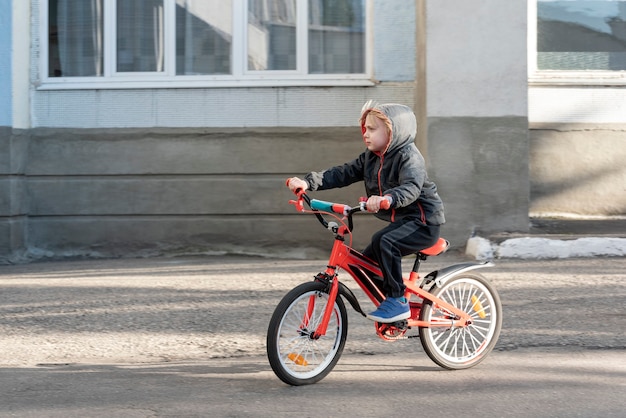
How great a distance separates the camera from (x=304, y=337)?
494cm

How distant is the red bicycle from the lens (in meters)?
4.87

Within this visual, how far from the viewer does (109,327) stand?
267 inches

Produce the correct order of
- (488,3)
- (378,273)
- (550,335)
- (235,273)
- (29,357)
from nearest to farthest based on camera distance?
(378,273), (29,357), (550,335), (235,273), (488,3)

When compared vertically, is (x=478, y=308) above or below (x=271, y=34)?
below

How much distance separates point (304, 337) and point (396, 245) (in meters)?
0.77

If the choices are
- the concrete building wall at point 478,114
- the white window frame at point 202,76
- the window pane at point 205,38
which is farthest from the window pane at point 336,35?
the concrete building wall at point 478,114

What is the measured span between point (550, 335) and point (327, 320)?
221cm

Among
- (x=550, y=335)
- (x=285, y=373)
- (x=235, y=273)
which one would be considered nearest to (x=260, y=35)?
(x=235, y=273)

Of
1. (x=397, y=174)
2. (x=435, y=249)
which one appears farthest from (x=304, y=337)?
(x=397, y=174)

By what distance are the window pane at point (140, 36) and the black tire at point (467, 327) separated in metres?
6.90

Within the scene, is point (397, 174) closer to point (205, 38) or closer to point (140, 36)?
point (205, 38)

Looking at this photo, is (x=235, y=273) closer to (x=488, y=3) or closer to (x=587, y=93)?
(x=488, y=3)

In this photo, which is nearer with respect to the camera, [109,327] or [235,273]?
[109,327]

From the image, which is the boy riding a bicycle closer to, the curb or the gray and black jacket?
the gray and black jacket
